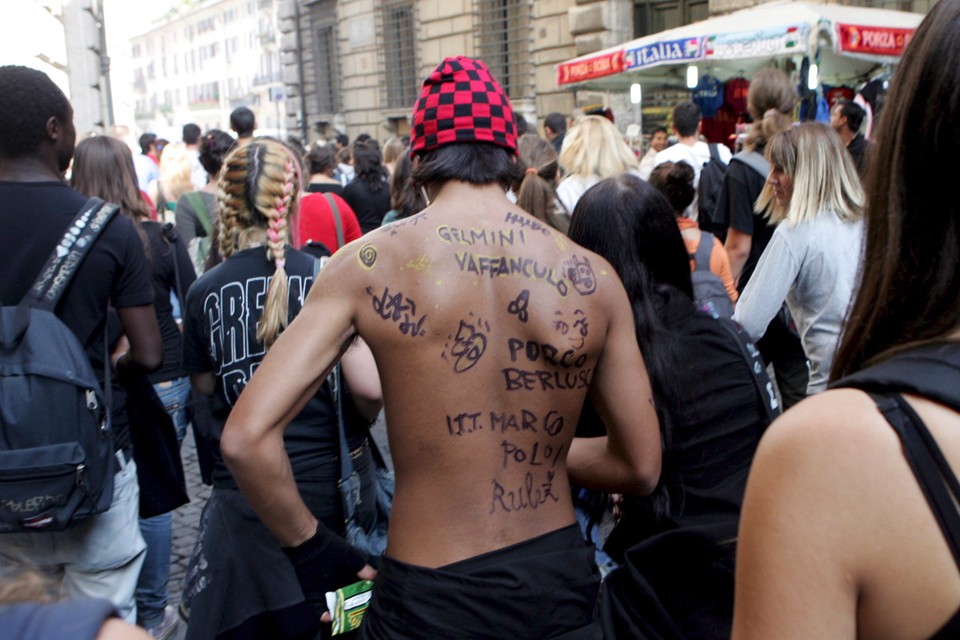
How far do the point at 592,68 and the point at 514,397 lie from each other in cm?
916

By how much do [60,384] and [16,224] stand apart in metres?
0.51

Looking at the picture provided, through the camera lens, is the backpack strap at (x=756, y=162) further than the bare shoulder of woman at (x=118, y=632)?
Yes

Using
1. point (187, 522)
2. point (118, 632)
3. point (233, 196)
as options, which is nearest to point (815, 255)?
point (233, 196)

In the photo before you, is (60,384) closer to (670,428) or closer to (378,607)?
(378,607)

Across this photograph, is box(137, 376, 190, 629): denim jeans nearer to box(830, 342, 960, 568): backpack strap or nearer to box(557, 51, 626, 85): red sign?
box(830, 342, 960, 568): backpack strap

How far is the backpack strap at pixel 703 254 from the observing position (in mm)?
4242

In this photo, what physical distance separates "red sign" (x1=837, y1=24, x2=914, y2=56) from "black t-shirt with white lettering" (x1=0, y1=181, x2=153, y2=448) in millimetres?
7020

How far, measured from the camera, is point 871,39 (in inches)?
328

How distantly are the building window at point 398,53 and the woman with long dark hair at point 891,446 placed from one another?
2049 centimetres

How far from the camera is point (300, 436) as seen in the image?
259 centimetres

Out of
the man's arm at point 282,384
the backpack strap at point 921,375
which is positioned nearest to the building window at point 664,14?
the man's arm at point 282,384

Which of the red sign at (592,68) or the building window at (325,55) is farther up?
the building window at (325,55)

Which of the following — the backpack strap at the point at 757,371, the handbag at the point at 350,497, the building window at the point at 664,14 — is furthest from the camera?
the building window at the point at 664,14

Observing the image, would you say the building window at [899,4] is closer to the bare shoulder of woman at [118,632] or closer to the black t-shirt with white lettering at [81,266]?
the black t-shirt with white lettering at [81,266]
